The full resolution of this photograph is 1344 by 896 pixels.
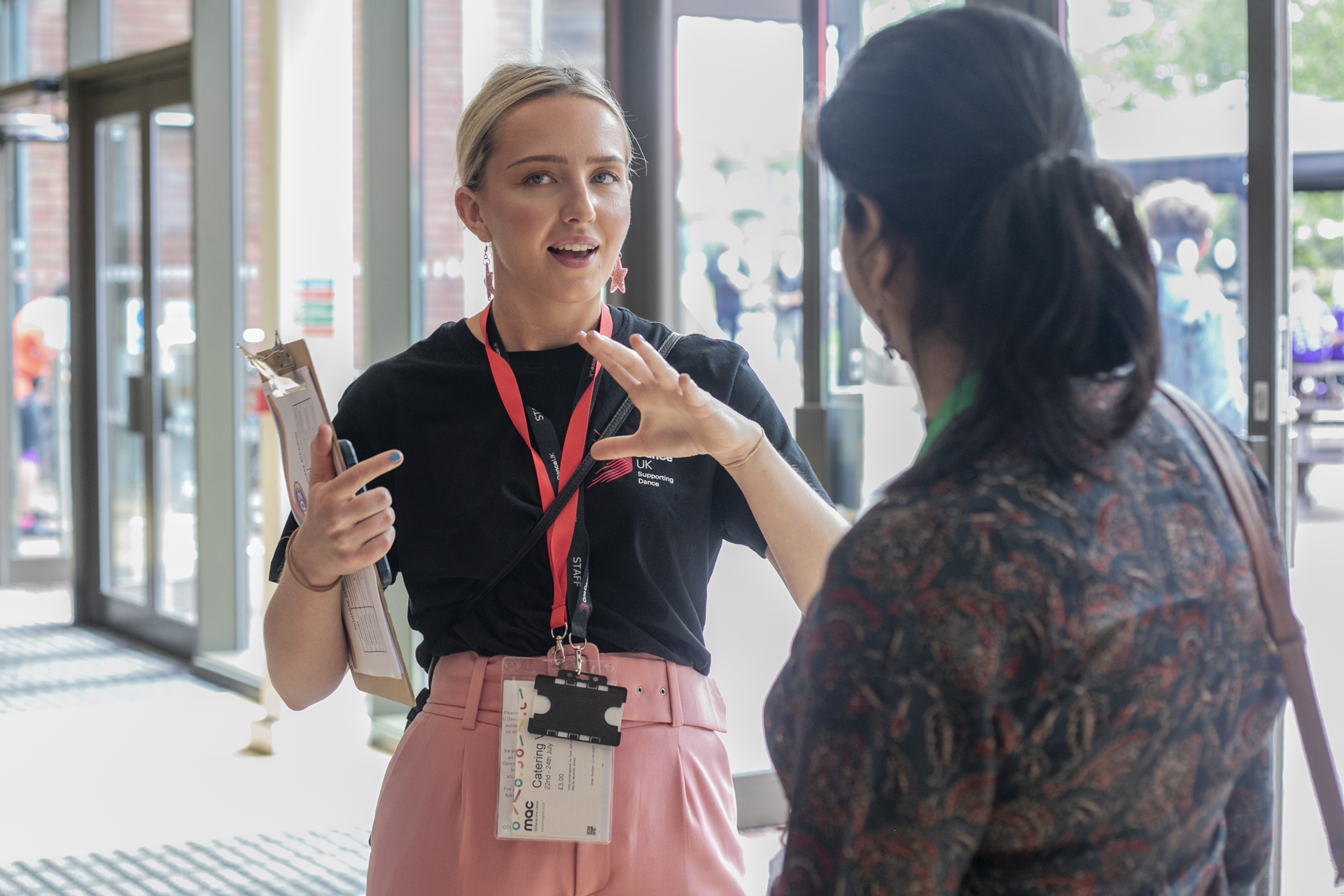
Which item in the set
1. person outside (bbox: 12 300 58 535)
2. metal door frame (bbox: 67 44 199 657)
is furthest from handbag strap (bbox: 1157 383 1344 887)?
person outside (bbox: 12 300 58 535)

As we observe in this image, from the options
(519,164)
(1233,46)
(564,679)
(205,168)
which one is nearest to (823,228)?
(1233,46)

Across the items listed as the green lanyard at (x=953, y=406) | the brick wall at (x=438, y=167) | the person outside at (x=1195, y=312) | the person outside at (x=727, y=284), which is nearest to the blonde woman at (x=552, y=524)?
the green lanyard at (x=953, y=406)

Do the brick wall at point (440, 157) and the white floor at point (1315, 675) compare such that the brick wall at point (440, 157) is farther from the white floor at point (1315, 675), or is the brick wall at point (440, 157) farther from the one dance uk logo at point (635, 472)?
the one dance uk logo at point (635, 472)

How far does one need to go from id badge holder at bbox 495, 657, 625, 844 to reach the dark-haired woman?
0.51 metres

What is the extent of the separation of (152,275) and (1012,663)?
21.5 feet

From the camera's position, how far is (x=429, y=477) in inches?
57.8

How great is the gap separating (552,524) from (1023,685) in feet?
2.38

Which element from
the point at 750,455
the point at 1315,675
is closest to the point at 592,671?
the point at 750,455

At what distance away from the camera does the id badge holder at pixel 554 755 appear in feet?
4.40

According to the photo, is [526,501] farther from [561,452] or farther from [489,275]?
[489,275]

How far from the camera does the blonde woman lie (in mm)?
1355

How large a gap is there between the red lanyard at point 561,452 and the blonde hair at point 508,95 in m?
0.19

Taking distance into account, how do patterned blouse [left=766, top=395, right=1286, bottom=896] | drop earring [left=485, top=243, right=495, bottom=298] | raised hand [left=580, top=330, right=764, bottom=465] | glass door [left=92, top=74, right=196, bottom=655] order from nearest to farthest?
patterned blouse [left=766, top=395, right=1286, bottom=896], raised hand [left=580, top=330, right=764, bottom=465], drop earring [left=485, top=243, right=495, bottom=298], glass door [left=92, top=74, right=196, bottom=655]

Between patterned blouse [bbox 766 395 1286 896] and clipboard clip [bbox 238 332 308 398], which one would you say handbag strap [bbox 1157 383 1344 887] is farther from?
clipboard clip [bbox 238 332 308 398]
